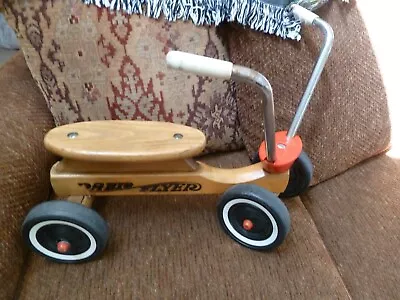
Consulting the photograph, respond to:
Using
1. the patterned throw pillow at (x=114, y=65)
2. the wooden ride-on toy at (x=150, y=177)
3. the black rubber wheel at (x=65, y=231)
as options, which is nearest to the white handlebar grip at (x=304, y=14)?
the wooden ride-on toy at (x=150, y=177)

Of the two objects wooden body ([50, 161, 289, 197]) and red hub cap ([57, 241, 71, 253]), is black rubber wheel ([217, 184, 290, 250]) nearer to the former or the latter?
wooden body ([50, 161, 289, 197])

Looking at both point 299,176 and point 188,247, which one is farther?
point 299,176

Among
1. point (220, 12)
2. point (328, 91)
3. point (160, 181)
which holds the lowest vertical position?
point (160, 181)

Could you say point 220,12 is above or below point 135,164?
above

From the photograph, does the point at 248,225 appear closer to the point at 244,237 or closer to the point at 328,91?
the point at 244,237

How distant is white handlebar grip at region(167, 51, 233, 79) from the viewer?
0.66 meters

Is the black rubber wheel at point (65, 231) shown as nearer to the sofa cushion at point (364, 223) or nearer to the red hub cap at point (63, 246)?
the red hub cap at point (63, 246)

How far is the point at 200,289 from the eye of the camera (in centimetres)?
76

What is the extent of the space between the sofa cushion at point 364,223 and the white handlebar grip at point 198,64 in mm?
416

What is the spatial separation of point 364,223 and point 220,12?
499mm

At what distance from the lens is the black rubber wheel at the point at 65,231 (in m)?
0.77

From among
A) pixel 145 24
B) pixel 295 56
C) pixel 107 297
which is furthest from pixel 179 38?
pixel 107 297

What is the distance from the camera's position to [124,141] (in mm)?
810

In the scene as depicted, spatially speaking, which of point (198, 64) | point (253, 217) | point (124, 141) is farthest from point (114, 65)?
point (253, 217)
